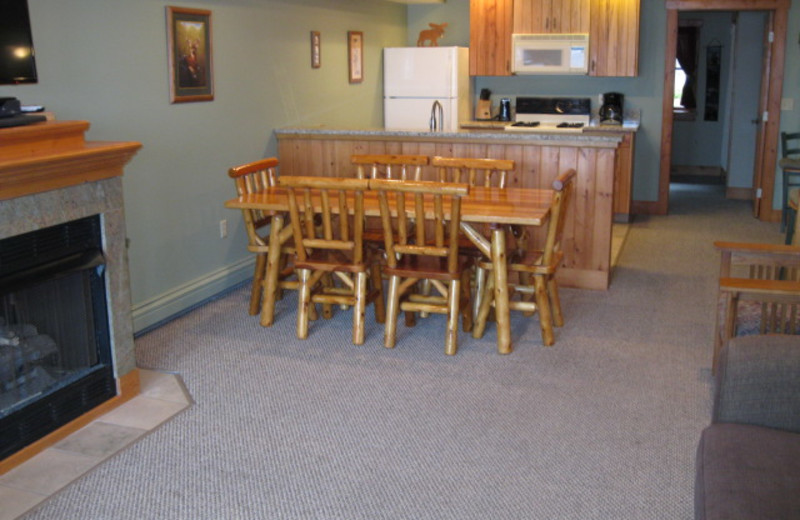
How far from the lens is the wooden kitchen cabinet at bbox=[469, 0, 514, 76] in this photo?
24.7 feet

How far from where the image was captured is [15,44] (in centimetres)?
343

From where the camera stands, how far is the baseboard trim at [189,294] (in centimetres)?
449

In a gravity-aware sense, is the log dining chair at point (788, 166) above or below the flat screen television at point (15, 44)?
below

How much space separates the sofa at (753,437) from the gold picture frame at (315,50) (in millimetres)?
4373

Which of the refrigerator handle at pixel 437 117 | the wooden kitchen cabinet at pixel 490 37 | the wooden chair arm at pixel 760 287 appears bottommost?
the wooden chair arm at pixel 760 287

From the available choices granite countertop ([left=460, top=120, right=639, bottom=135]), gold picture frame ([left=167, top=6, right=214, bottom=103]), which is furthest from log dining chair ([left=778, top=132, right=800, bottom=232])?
gold picture frame ([left=167, top=6, right=214, bottom=103])

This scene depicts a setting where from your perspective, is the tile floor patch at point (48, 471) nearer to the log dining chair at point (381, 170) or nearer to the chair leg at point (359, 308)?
the chair leg at point (359, 308)

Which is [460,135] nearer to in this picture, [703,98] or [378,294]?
[378,294]

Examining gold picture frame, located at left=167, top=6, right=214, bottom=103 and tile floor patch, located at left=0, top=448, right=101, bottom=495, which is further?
gold picture frame, located at left=167, top=6, right=214, bottom=103

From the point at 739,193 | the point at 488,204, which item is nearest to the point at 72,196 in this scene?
the point at 488,204

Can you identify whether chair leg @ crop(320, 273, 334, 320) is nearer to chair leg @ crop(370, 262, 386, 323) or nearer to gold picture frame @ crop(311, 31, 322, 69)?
chair leg @ crop(370, 262, 386, 323)

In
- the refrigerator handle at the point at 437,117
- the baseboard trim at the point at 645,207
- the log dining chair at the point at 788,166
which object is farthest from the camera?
the baseboard trim at the point at 645,207

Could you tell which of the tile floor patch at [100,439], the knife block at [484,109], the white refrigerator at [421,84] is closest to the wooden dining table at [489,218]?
the tile floor patch at [100,439]

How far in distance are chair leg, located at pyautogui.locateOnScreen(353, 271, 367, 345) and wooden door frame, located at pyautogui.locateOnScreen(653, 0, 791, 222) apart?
14.6 feet
